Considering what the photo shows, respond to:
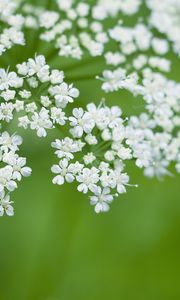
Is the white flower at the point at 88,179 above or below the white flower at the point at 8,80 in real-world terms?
below

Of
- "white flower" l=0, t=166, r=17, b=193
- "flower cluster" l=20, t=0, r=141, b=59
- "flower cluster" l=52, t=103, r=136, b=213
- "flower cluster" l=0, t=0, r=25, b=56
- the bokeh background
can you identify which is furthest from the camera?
the bokeh background

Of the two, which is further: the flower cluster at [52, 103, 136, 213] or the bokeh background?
the bokeh background

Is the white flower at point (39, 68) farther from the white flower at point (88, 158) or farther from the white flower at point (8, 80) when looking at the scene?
the white flower at point (88, 158)

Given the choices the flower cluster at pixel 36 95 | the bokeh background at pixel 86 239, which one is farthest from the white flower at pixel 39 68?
the bokeh background at pixel 86 239

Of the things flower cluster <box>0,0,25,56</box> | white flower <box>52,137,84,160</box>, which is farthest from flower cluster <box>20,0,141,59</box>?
white flower <box>52,137,84,160</box>

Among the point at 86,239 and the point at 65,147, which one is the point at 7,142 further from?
the point at 86,239

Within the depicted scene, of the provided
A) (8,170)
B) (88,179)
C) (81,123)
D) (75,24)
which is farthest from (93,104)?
(75,24)

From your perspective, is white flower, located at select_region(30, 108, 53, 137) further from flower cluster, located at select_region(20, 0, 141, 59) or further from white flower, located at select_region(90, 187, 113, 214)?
flower cluster, located at select_region(20, 0, 141, 59)

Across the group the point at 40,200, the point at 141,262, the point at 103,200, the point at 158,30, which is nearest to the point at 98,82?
the point at 158,30

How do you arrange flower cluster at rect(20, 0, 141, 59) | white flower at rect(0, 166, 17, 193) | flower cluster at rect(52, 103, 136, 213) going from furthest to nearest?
1. flower cluster at rect(20, 0, 141, 59)
2. flower cluster at rect(52, 103, 136, 213)
3. white flower at rect(0, 166, 17, 193)
